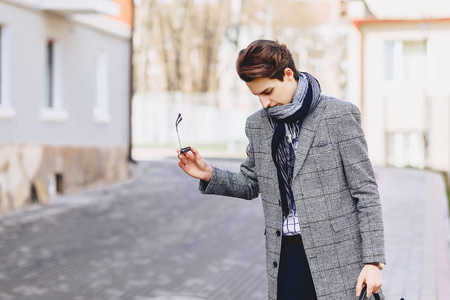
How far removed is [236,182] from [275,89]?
0.52 m

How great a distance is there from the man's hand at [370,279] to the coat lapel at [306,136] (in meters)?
0.45

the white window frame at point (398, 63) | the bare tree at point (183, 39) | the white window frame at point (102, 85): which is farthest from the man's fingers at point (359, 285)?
the bare tree at point (183, 39)

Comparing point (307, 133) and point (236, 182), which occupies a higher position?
point (307, 133)

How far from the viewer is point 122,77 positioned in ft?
63.1

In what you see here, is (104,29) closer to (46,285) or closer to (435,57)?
(46,285)

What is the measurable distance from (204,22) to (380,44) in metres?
15.3

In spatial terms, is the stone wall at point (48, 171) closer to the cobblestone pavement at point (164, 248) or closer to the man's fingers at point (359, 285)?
the cobblestone pavement at point (164, 248)

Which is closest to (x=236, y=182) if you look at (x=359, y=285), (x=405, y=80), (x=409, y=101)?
(x=359, y=285)

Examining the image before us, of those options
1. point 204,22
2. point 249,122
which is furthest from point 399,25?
point 249,122

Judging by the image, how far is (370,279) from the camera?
2.97 metres

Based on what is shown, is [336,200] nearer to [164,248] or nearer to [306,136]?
[306,136]

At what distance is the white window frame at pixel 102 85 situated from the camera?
17.9 m

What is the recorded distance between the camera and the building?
43.7 ft

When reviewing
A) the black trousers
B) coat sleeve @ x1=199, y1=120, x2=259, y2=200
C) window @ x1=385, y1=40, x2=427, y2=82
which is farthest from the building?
window @ x1=385, y1=40, x2=427, y2=82
